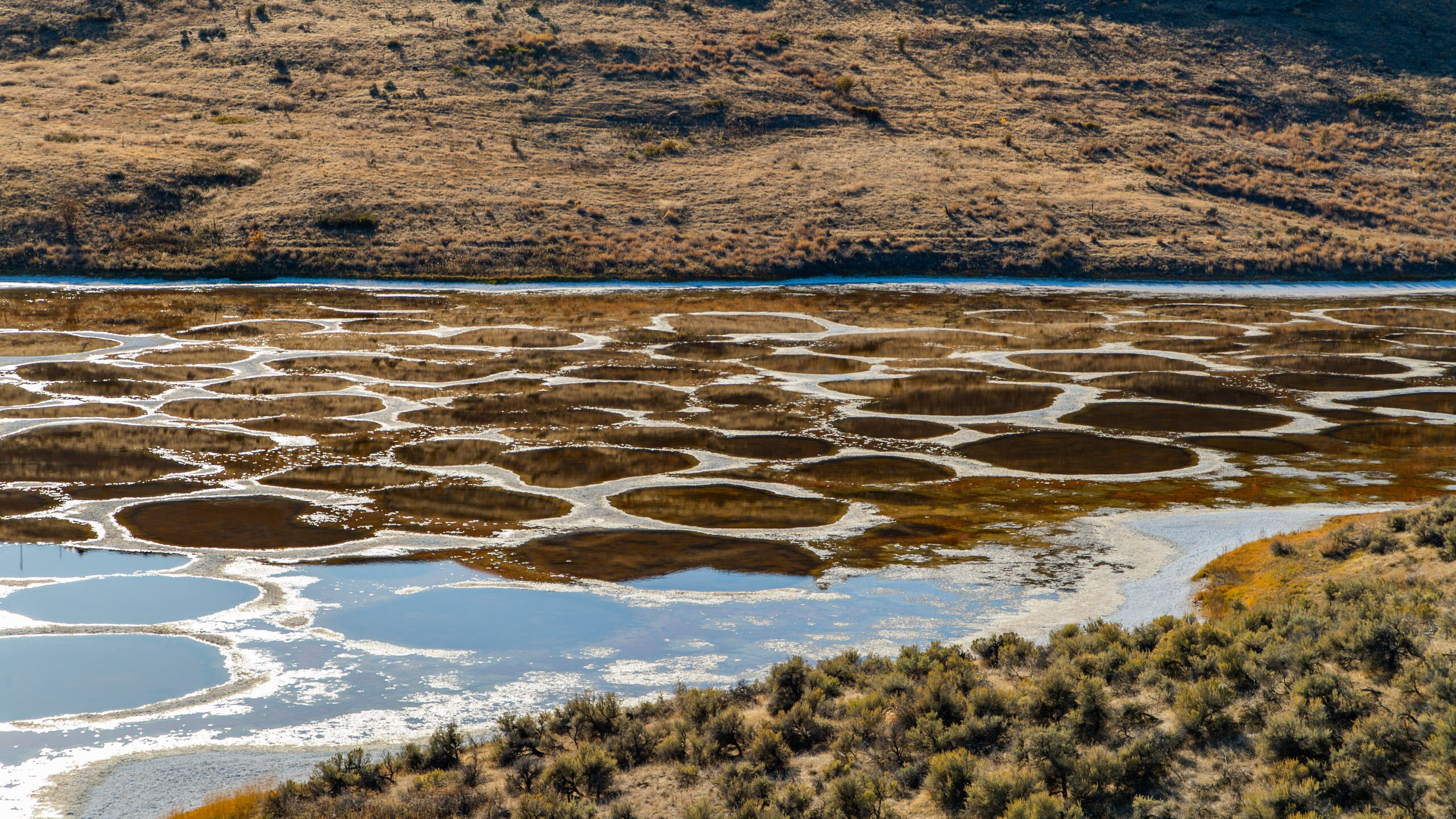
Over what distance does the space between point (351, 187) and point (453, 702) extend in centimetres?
5953

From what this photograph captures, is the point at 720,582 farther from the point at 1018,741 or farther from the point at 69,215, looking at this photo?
the point at 69,215

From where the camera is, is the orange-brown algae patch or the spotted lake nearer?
the spotted lake

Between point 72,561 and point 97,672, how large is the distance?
17.5 ft

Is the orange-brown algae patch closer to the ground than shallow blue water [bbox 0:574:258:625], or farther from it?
closer to the ground

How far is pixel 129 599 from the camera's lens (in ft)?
56.1

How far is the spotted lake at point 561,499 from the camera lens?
1444cm

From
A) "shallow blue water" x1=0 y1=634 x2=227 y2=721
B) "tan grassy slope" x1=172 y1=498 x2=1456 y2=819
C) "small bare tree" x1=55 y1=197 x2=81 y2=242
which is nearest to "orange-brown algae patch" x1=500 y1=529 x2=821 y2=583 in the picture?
"tan grassy slope" x1=172 y1=498 x2=1456 y2=819

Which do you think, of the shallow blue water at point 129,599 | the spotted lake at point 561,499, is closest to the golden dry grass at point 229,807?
the spotted lake at point 561,499

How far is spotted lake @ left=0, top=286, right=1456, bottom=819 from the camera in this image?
14.4 meters

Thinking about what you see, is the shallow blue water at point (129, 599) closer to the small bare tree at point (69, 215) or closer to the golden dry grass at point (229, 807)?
the golden dry grass at point (229, 807)

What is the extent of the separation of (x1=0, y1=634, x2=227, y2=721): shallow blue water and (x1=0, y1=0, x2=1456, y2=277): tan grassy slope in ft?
156

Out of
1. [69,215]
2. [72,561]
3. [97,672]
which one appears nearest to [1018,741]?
[97,672]

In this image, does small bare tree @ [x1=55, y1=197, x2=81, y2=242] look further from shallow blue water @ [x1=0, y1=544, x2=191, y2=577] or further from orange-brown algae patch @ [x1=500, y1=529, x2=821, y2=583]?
orange-brown algae patch @ [x1=500, y1=529, x2=821, y2=583]

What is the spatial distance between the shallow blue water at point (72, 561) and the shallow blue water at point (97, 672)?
3.02 meters
